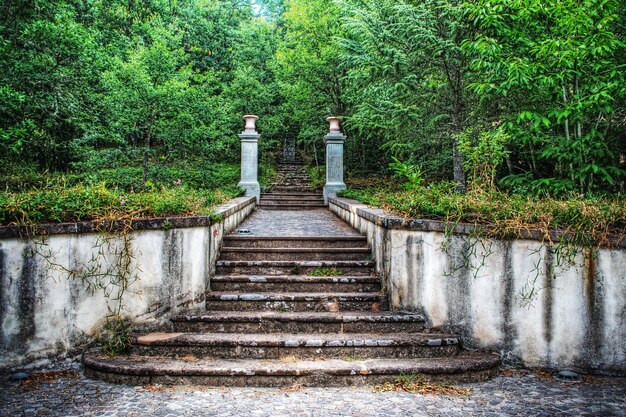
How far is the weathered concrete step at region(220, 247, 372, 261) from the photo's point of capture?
219 inches

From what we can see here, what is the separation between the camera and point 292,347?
3928 millimetres

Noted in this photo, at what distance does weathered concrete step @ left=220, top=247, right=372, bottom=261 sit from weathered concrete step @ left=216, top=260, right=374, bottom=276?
0.25 metres

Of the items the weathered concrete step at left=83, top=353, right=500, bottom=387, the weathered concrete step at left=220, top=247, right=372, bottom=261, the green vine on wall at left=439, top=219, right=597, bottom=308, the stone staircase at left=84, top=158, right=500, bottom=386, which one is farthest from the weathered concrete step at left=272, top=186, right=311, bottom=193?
the weathered concrete step at left=83, top=353, right=500, bottom=387

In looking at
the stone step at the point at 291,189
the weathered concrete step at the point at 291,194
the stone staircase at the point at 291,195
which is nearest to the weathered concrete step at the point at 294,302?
the stone staircase at the point at 291,195

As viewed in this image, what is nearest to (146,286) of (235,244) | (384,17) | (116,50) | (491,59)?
(235,244)

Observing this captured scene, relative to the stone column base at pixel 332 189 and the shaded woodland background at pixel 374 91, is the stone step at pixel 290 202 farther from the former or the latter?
the shaded woodland background at pixel 374 91

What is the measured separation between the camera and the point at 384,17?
9.71 meters

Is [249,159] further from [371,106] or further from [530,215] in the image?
[530,215]

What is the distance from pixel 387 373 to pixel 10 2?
40.9 ft

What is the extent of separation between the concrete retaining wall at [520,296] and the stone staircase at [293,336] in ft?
0.92

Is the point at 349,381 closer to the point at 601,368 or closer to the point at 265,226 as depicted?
the point at 601,368

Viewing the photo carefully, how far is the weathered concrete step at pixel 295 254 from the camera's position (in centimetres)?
557

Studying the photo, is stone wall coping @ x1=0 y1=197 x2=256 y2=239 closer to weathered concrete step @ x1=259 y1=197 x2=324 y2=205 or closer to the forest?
the forest

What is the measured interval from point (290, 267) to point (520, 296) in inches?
105
